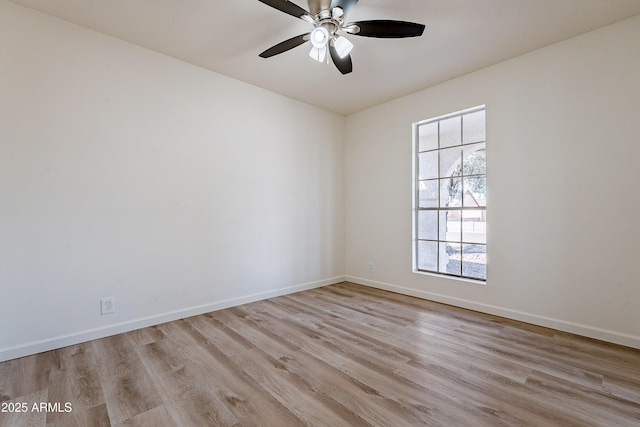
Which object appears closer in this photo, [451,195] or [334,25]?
[334,25]

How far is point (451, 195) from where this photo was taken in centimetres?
369

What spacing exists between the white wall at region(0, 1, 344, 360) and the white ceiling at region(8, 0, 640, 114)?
30 centimetres

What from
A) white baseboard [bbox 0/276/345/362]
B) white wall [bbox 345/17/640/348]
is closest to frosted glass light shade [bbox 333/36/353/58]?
white wall [bbox 345/17/640/348]

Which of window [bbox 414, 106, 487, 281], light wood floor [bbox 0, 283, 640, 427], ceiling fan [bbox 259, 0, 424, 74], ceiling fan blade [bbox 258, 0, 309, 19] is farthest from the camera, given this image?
window [bbox 414, 106, 487, 281]

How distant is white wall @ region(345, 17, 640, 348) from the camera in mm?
2463

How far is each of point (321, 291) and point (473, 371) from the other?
2408mm

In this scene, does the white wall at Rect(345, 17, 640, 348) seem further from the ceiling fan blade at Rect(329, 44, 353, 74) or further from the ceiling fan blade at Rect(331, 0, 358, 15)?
the ceiling fan blade at Rect(331, 0, 358, 15)

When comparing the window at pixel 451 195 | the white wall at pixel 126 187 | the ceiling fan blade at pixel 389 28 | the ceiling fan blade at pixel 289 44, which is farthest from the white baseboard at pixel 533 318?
the ceiling fan blade at pixel 289 44

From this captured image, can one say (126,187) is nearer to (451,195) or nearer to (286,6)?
(286,6)

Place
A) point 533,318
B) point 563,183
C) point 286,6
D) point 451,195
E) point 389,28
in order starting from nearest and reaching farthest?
1. point 286,6
2. point 389,28
3. point 563,183
4. point 533,318
5. point 451,195

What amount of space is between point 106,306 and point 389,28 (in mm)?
3329

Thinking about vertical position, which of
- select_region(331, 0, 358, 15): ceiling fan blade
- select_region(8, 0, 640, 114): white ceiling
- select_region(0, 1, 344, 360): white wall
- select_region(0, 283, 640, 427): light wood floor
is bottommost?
select_region(0, 283, 640, 427): light wood floor

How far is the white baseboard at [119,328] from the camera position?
2.26m

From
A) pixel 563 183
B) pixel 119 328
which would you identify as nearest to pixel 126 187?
pixel 119 328
